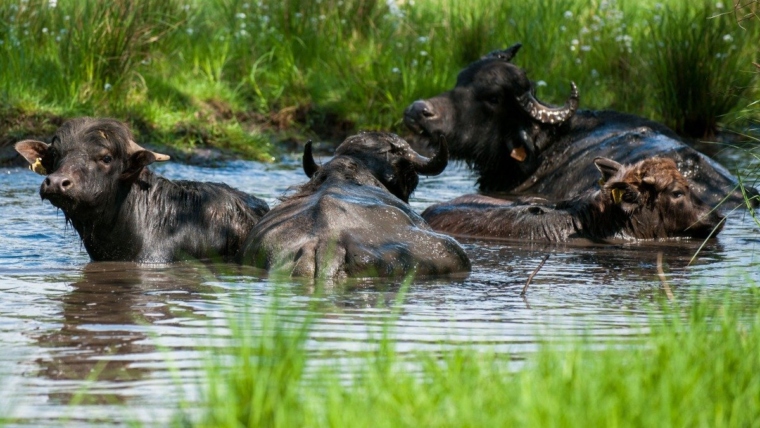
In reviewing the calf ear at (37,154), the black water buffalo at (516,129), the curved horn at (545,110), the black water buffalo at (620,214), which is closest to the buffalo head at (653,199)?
the black water buffalo at (620,214)

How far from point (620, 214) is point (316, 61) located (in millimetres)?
8423

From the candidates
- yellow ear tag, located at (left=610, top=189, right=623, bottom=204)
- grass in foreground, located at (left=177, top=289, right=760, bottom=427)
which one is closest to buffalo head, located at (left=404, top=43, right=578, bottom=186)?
yellow ear tag, located at (left=610, top=189, right=623, bottom=204)

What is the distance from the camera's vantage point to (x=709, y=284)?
27.1ft

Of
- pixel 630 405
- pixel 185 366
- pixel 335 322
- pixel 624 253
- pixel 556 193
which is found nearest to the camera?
pixel 630 405

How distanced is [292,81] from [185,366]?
12.7 m

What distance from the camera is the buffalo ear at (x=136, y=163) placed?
9180 mm

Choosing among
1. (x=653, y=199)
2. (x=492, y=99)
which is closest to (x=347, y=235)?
(x=653, y=199)

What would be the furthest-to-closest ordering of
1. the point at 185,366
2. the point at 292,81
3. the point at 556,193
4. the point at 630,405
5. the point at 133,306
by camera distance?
the point at 292,81, the point at 556,193, the point at 133,306, the point at 185,366, the point at 630,405

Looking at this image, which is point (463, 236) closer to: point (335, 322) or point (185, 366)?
point (335, 322)

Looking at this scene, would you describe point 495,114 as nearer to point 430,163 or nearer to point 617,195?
point 617,195

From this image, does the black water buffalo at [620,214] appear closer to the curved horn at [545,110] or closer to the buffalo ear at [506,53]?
the curved horn at [545,110]

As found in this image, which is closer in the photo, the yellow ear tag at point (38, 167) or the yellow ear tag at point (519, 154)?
the yellow ear tag at point (38, 167)

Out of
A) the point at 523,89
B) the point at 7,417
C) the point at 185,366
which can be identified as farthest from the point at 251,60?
the point at 7,417

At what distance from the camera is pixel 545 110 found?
13.9 m
